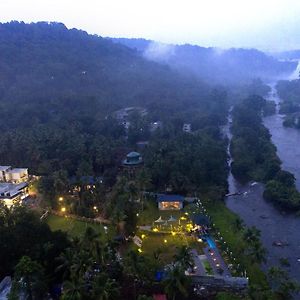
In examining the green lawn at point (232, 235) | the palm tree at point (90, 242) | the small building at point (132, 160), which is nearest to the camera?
the palm tree at point (90, 242)

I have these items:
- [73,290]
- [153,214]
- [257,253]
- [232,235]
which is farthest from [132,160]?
[73,290]

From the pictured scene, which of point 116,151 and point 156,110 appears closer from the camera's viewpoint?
point 116,151

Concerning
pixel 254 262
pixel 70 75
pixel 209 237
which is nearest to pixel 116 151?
pixel 209 237

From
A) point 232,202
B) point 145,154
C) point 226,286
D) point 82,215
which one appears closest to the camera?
point 226,286

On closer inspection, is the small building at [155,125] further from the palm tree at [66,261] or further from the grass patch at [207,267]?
the palm tree at [66,261]

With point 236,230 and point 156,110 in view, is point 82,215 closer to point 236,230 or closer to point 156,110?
point 236,230

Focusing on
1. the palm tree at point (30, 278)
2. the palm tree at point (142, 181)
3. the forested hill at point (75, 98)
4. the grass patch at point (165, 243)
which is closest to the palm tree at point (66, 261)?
the palm tree at point (30, 278)

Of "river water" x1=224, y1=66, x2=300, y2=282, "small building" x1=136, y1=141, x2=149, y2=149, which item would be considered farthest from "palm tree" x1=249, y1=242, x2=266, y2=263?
"small building" x1=136, y1=141, x2=149, y2=149
